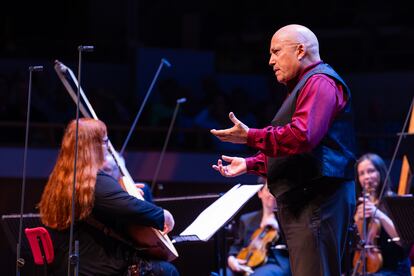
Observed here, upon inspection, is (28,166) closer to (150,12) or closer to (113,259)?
(113,259)

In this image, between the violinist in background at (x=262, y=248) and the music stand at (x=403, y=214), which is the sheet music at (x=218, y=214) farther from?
the violinist in background at (x=262, y=248)

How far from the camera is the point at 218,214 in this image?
14.1 feet

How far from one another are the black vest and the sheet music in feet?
2.67

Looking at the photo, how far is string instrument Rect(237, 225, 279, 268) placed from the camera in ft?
18.7

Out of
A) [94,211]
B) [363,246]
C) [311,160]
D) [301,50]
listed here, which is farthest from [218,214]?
[363,246]

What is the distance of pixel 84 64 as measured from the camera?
9141 millimetres

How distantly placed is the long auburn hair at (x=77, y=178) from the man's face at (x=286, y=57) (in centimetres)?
142

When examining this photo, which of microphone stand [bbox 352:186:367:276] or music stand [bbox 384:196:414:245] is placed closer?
music stand [bbox 384:196:414:245]

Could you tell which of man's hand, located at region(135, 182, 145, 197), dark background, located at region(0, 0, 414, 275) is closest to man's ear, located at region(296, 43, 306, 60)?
man's hand, located at region(135, 182, 145, 197)

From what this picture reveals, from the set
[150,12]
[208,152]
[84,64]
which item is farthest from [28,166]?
[150,12]

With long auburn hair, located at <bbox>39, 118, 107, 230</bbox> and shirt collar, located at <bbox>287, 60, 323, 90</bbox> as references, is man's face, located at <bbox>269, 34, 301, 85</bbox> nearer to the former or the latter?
shirt collar, located at <bbox>287, 60, 323, 90</bbox>

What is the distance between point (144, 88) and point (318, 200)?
568 cm

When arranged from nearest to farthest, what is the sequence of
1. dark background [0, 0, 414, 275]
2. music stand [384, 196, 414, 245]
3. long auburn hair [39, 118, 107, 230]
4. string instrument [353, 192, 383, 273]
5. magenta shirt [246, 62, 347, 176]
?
magenta shirt [246, 62, 347, 176], long auburn hair [39, 118, 107, 230], music stand [384, 196, 414, 245], string instrument [353, 192, 383, 273], dark background [0, 0, 414, 275]

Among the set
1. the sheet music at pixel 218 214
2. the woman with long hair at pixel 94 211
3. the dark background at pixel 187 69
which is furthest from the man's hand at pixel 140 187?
the dark background at pixel 187 69
